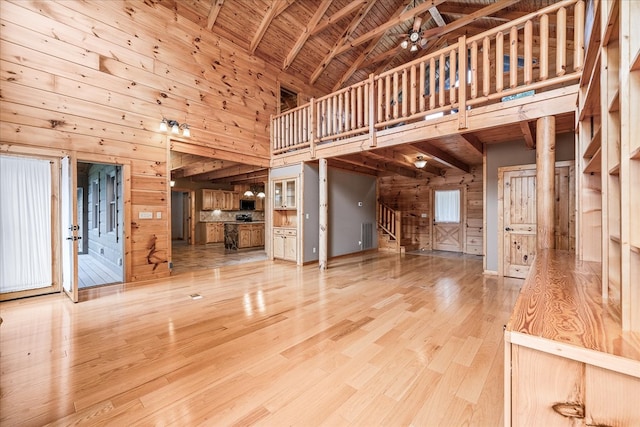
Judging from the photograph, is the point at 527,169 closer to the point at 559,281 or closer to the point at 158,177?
the point at 559,281

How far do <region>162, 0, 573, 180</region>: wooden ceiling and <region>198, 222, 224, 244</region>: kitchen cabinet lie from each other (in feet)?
9.07

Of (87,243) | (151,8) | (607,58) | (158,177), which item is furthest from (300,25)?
(87,243)

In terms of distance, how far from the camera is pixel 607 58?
4.08 feet

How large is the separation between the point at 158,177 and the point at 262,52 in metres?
3.91

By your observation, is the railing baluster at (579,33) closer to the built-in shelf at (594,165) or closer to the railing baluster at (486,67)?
the railing baluster at (486,67)

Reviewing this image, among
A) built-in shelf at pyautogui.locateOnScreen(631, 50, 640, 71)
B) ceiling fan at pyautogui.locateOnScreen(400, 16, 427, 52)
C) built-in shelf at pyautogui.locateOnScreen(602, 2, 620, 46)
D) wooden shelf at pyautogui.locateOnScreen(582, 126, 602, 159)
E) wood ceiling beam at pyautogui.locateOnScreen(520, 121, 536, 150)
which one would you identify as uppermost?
ceiling fan at pyautogui.locateOnScreen(400, 16, 427, 52)

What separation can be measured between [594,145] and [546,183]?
142 cm

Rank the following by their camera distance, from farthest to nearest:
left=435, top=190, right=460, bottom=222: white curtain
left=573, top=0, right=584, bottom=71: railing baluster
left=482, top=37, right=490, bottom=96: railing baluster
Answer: left=435, top=190, right=460, bottom=222: white curtain
left=482, top=37, right=490, bottom=96: railing baluster
left=573, top=0, right=584, bottom=71: railing baluster

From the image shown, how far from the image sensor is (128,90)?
4.50m

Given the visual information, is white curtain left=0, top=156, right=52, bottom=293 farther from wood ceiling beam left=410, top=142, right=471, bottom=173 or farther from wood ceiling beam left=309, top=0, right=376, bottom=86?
wood ceiling beam left=309, top=0, right=376, bottom=86

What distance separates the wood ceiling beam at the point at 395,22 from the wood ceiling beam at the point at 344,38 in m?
0.14

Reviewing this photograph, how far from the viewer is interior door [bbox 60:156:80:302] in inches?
145

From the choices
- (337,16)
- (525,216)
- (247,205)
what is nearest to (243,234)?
(247,205)

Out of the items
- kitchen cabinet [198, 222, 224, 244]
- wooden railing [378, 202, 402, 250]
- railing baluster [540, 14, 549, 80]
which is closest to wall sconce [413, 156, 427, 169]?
wooden railing [378, 202, 402, 250]
